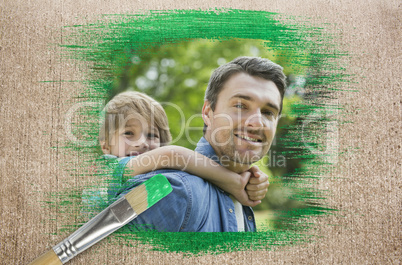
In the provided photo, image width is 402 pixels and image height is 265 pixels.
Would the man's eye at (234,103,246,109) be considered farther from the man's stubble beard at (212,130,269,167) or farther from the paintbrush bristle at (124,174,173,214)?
the paintbrush bristle at (124,174,173,214)

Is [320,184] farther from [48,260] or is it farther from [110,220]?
[48,260]

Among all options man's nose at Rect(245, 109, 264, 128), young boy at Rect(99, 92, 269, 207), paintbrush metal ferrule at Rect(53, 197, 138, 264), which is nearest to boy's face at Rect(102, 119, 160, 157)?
young boy at Rect(99, 92, 269, 207)

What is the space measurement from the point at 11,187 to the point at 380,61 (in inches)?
43.6

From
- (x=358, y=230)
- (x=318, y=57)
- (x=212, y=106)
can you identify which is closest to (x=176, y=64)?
(x=212, y=106)

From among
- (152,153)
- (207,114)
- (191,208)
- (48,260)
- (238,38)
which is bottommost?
(48,260)

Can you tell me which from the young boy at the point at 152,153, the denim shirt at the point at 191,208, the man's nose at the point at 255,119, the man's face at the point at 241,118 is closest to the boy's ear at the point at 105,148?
the young boy at the point at 152,153

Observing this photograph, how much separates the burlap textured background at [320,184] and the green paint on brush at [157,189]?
0.17m

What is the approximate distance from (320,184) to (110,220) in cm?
59

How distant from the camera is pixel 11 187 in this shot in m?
0.78

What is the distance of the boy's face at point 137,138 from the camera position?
77 cm

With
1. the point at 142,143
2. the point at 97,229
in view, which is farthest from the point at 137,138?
the point at 97,229

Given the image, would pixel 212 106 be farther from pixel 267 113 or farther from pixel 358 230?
pixel 358 230

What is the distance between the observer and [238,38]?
2.80 ft

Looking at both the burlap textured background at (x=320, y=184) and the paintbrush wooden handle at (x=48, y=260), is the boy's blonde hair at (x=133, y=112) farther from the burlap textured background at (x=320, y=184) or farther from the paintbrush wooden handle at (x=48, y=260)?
A: the paintbrush wooden handle at (x=48, y=260)
